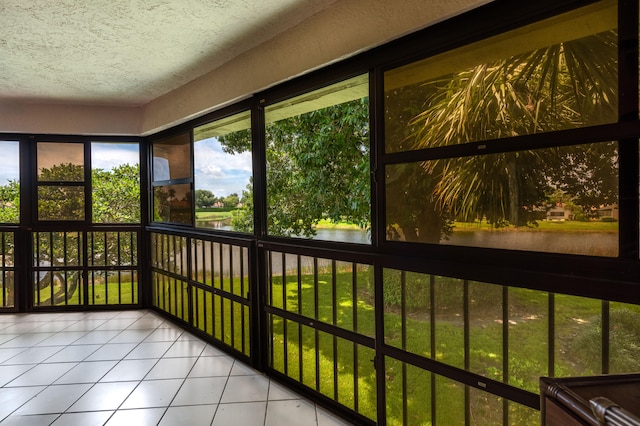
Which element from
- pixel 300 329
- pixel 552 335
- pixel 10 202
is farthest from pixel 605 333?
pixel 10 202

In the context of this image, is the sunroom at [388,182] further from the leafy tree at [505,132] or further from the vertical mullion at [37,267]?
the vertical mullion at [37,267]

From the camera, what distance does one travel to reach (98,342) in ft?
10.9

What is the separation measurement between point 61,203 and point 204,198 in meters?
2.37

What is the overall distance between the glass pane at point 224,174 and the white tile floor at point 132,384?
1248 millimetres

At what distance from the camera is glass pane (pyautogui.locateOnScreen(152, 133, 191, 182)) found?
3701 millimetres

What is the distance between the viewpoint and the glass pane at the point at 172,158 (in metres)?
3.70

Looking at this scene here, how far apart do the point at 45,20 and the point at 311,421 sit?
3.18 m

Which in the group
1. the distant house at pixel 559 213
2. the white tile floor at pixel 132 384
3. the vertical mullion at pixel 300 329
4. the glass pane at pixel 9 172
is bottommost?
the white tile floor at pixel 132 384

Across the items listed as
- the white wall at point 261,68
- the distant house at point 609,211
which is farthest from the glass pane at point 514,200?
the white wall at point 261,68

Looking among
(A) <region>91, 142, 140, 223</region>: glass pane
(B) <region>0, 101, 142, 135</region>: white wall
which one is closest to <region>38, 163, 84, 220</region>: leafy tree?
(A) <region>91, 142, 140, 223</region>: glass pane

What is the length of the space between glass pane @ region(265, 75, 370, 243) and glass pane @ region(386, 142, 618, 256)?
14.4 inches

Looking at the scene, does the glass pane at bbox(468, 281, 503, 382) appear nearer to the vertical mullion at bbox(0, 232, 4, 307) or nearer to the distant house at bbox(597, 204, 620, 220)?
the distant house at bbox(597, 204, 620, 220)

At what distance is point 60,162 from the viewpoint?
14.2 feet

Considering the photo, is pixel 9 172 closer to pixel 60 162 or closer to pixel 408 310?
pixel 60 162
